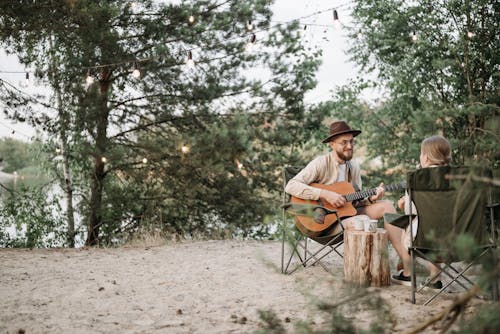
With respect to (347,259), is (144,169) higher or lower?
higher

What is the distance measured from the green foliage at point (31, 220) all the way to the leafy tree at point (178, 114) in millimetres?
432

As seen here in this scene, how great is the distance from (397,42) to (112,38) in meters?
3.92

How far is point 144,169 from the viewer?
24.3 ft

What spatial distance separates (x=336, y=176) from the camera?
390cm

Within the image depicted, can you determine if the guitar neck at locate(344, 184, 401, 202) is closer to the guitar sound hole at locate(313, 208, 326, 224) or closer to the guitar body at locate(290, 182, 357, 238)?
the guitar body at locate(290, 182, 357, 238)

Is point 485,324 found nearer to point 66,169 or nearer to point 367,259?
point 367,259

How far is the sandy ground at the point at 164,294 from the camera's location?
268 centimetres

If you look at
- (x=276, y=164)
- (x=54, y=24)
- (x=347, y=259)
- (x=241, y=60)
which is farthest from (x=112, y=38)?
(x=347, y=259)

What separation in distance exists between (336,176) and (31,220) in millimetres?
5276

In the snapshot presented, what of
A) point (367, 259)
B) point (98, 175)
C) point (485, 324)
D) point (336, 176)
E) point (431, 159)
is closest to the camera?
point (485, 324)

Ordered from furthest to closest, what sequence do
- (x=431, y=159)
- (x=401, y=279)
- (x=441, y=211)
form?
(x=401, y=279)
(x=431, y=159)
(x=441, y=211)

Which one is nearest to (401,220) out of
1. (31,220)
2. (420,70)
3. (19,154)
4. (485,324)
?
(485,324)

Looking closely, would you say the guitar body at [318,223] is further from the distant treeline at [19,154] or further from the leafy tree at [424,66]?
the distant treeline at [19,154]

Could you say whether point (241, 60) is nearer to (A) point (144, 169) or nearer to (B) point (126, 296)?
(A) point (144, 169)
